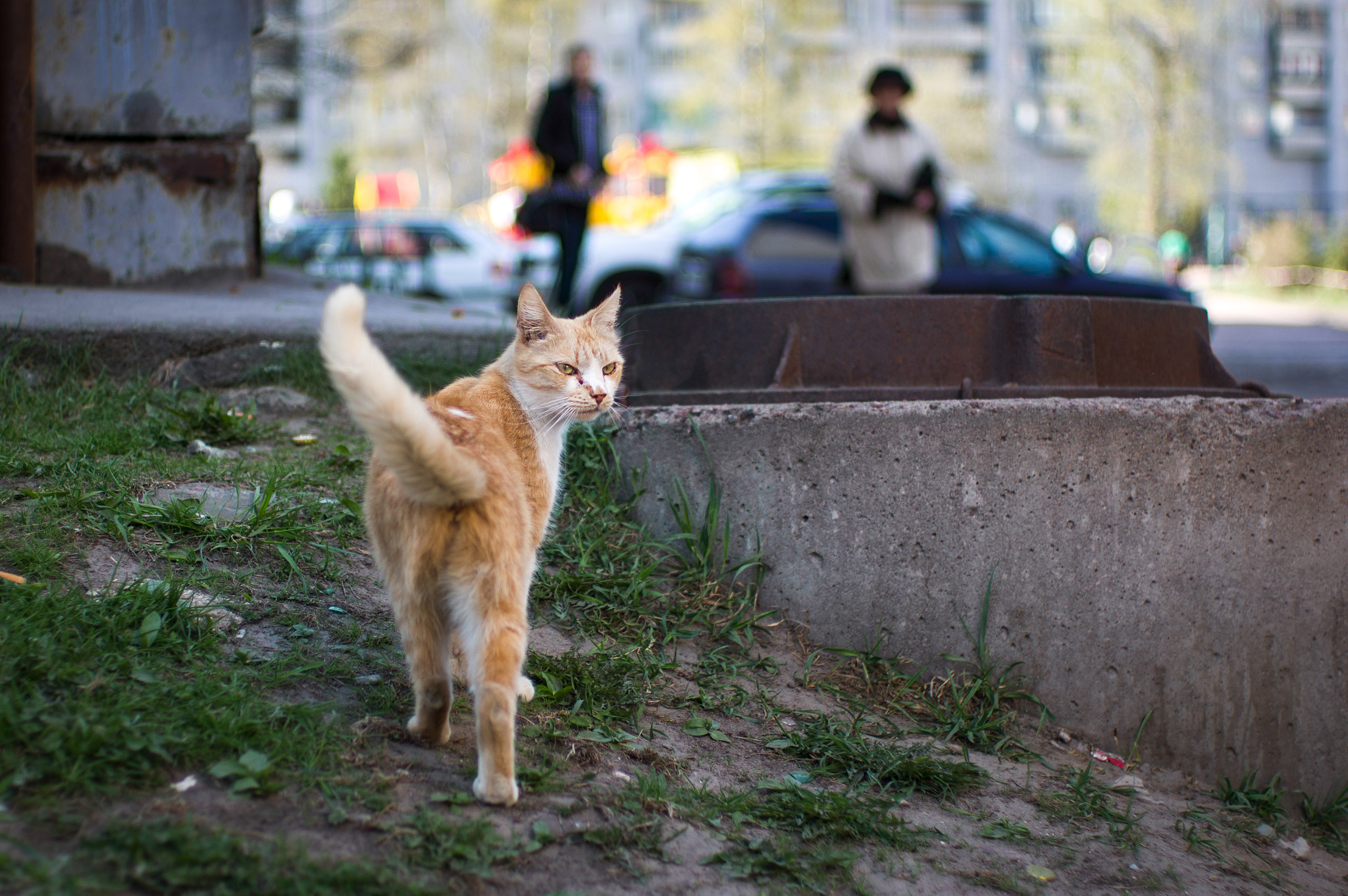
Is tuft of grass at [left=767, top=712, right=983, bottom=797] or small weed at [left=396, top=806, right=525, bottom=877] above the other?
small weed at [left=396, top=806, right=525, bottom=877]

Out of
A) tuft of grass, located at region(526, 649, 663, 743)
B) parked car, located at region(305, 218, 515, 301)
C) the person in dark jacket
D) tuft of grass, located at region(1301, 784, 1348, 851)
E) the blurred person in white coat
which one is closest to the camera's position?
tuft of grass, located at region(526, 649, 663, 743)

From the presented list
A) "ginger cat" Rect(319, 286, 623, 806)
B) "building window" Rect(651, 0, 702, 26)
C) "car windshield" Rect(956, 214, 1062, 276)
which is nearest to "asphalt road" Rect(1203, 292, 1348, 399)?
"car windshield" Rect(956, 214, 1062, 276)

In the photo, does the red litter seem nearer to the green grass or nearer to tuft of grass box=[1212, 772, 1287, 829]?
tuft of grass box=[1212, 772, 1287, 829]

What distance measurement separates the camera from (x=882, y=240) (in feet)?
22.2

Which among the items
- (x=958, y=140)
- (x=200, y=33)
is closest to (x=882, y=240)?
(x=200, y=33)

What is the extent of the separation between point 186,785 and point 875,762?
1649 millimetres

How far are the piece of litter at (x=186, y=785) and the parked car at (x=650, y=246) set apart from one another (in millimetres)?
8625

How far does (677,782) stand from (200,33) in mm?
4988

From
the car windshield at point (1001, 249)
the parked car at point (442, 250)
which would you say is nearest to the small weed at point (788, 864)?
the car windshield at point (1001, 249)

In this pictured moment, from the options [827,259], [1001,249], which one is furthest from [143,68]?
[1001,249]

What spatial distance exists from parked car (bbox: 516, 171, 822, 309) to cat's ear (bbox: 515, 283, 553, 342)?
7488 mm

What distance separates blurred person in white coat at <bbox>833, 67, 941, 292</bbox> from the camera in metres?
6.70

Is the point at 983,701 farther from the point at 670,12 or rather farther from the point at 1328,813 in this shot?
the point at 670,12

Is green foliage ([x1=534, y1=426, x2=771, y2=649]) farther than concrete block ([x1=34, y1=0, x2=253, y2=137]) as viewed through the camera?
No
